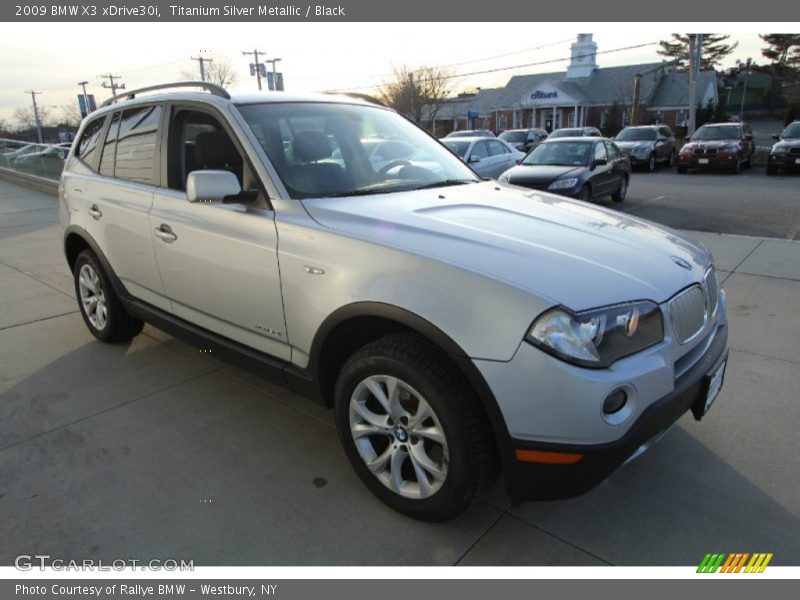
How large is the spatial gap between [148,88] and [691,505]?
4.20m

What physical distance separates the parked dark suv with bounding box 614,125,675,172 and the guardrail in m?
18.1

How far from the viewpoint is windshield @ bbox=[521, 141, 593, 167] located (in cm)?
1104

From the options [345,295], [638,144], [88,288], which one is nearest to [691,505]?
[345,295]

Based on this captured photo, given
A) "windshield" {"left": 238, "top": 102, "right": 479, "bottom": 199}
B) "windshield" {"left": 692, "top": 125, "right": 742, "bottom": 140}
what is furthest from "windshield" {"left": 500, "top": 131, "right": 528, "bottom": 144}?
"windshield" {"left": 238, "top": 102, "right": 479, "bottom": 199}

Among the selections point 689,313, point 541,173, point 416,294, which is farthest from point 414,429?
point 541,173

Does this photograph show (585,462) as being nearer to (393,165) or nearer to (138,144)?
(393,165)

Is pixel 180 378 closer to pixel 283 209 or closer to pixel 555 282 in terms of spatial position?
pixel 283 209

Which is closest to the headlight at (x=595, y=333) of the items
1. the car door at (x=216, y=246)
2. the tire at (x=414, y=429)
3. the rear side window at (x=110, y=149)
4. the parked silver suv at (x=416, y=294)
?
the parked silver suv at (x=416, y=294)

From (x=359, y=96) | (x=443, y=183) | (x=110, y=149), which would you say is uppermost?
(x=359, y=96)

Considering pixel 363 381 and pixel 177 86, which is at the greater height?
pixel 177 86

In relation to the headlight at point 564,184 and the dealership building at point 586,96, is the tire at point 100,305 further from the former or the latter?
the dealership building at point 586,96

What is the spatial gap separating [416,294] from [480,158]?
34.4 ft

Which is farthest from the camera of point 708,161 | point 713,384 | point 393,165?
point 708,161

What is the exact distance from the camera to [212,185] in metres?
2.77
